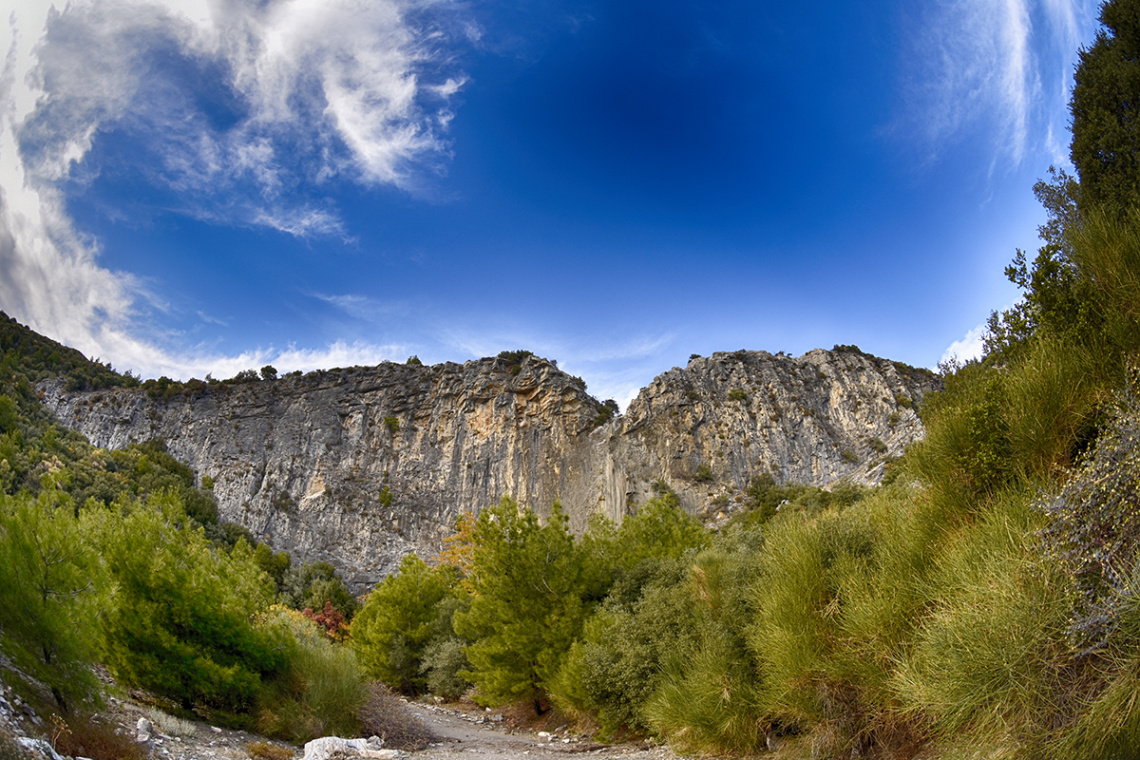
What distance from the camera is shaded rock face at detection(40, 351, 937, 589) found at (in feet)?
177

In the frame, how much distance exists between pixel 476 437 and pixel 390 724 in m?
48.4

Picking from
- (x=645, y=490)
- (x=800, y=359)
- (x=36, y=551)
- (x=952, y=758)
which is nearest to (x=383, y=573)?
(x=645, y=490)

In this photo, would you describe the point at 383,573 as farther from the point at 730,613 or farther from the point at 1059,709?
the point at 1059,709

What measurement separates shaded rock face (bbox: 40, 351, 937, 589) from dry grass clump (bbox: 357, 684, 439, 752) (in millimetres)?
37998

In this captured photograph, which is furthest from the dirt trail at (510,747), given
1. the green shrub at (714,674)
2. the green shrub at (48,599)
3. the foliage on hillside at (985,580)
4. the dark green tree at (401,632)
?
the dark green tree at (401,632)

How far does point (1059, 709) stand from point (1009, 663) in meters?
0.46

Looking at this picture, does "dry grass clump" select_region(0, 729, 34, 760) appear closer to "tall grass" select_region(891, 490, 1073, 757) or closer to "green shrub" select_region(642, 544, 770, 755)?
"tall grass" select_region(891, 490, 1073, 757)

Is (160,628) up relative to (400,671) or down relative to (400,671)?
up

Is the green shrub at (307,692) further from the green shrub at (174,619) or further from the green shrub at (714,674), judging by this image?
the green shrub at (714,674)

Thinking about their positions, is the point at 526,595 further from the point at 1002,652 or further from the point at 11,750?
the point at 1002,652

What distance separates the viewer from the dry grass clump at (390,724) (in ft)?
45.2

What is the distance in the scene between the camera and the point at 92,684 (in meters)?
7.88

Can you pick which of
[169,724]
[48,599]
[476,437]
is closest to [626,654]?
[169,724]

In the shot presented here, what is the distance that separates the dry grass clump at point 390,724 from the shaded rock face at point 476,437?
125 ft
